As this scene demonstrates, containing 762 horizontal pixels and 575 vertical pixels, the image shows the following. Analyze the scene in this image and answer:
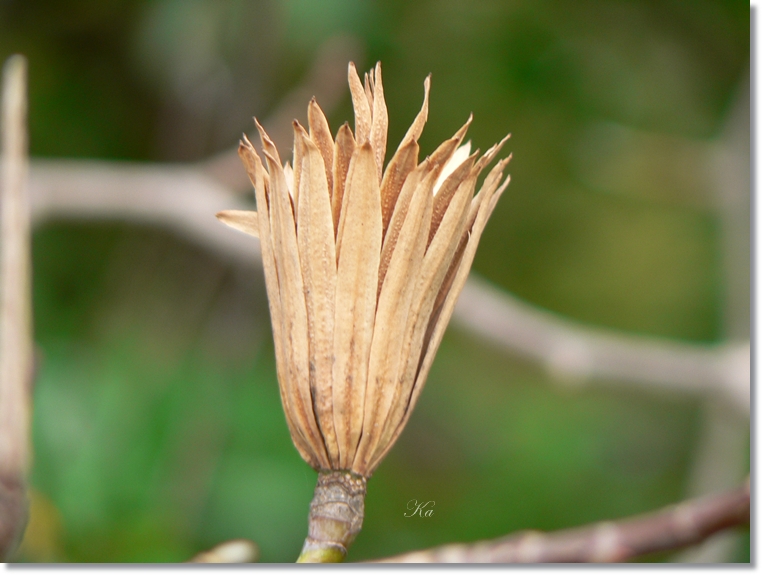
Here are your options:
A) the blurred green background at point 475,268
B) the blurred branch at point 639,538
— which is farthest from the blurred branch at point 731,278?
the blurred branch at point 639,538

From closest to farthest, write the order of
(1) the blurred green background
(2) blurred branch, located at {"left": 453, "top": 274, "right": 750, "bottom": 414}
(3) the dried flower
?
1. (3) the dried flower
2. (1) the blurred green background
3. (2) blurred branch, located at {"left": 453, "top": 274, "right": 750, "bottom": 414}

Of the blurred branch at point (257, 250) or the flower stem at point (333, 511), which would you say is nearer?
the flower stem at point (333, 511)

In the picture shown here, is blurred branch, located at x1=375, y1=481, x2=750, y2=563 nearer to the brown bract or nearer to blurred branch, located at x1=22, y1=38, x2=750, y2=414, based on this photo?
the brown bract

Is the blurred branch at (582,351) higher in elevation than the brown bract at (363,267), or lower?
higher

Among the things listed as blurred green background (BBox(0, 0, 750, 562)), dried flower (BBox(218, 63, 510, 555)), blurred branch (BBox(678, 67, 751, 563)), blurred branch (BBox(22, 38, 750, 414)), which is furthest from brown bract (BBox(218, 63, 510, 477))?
blurred branch (BBox(678, 67, 751, 563))

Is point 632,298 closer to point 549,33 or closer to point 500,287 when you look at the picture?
point 500,287

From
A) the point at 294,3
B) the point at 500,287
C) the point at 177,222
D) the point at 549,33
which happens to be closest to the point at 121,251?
the point at 177,222

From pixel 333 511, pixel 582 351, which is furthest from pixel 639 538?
pixel 582 351

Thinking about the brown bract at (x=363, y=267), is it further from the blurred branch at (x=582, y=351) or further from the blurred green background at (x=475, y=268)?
the blurred branch at (x=582, y=351)
